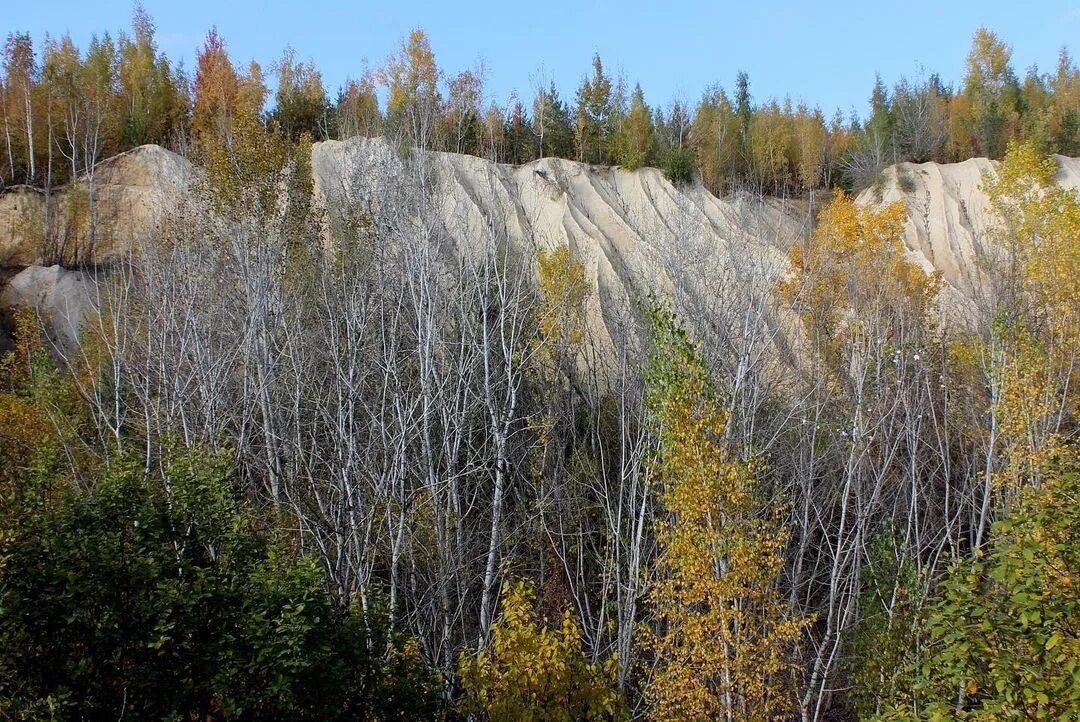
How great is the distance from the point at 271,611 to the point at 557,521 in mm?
12274

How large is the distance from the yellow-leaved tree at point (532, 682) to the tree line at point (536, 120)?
61.8ft

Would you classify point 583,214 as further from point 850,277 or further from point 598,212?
point 850,277

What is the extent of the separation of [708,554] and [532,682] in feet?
7.93

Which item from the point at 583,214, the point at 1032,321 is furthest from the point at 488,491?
the point at 583,214

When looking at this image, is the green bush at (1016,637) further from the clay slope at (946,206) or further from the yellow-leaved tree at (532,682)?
the clay slope at (946,206)

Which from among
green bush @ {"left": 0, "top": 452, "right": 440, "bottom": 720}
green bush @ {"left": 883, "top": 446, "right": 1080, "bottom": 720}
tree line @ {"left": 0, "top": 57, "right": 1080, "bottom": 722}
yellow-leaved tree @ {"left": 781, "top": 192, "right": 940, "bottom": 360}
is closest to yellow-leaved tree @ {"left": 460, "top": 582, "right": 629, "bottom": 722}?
tree line @ {"left": 0, "top": 57, "right": 1080, "bottom": 722}

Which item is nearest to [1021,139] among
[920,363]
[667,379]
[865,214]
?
[865,214]

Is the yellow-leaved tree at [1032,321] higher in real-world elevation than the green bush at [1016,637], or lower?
higher

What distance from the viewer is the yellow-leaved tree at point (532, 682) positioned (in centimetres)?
913

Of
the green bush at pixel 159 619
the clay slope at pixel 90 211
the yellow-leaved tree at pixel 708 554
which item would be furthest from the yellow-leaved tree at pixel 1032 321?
the clay slope at pixel 90 211

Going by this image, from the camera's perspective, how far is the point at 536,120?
138 feet

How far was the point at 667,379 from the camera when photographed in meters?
9.90

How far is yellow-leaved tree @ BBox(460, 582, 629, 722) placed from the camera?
9.13m

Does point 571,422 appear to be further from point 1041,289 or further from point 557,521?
point 1041,289
